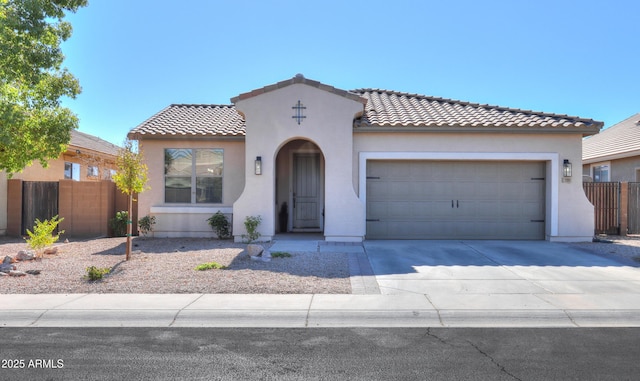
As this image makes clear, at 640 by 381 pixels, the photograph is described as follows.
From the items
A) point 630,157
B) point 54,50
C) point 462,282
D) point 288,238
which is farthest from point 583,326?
point 630,157

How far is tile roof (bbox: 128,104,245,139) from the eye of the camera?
12.9 m

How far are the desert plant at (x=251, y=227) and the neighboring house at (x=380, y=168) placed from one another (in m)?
0.20

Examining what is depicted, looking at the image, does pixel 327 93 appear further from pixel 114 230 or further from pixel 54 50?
pixel 114 230

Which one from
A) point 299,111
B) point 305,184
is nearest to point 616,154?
point 305,184

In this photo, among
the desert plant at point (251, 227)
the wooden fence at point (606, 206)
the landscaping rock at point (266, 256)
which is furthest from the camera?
the wooden fence at point (606, 206)

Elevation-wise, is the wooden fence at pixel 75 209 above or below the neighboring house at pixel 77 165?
below

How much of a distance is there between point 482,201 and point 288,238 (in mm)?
6040

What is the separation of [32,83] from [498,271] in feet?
38.2

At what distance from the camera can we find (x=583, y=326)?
18.5 feet

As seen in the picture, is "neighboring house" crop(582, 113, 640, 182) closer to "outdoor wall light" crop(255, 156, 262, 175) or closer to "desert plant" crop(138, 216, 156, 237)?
"outdoor wall light" crop(255, 156, 262, 175)

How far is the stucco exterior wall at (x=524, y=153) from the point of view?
12.3 meters

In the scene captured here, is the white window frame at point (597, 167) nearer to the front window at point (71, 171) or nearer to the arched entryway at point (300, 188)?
the arched entryway at point (300, 188)

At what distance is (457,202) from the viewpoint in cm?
1279

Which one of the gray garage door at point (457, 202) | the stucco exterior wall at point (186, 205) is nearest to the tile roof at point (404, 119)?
the stucco exterior wall at point (186, 205)
